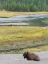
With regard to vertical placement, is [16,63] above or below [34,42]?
above

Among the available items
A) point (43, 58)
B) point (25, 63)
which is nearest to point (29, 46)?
point (43, 58)

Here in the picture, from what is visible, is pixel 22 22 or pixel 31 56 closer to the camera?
pixel 31 56

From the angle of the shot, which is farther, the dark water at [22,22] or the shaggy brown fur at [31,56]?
the dark water at [22,22]

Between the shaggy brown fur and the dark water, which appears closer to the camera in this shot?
the shaggy brown fur

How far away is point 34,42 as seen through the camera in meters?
23.0

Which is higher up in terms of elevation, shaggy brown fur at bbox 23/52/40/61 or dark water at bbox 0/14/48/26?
shaggy brown fur at bbox 23/52/40/61

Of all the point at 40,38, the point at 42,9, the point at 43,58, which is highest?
the point at 43,58

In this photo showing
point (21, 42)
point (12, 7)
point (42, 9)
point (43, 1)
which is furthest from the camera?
point (43, 1)

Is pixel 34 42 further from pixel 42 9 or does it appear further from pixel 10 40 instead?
pixel 42 9

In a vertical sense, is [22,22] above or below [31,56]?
below

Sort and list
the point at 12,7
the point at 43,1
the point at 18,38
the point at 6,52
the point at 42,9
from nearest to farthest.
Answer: the point at 6,52
the point at 18,38
the point at 12,7
the point at 42,9
the point at 43,1

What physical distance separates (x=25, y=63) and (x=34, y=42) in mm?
9222

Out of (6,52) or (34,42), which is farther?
(34,42)

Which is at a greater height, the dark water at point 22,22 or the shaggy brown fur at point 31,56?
the shaggy brown fur at point 31,56
